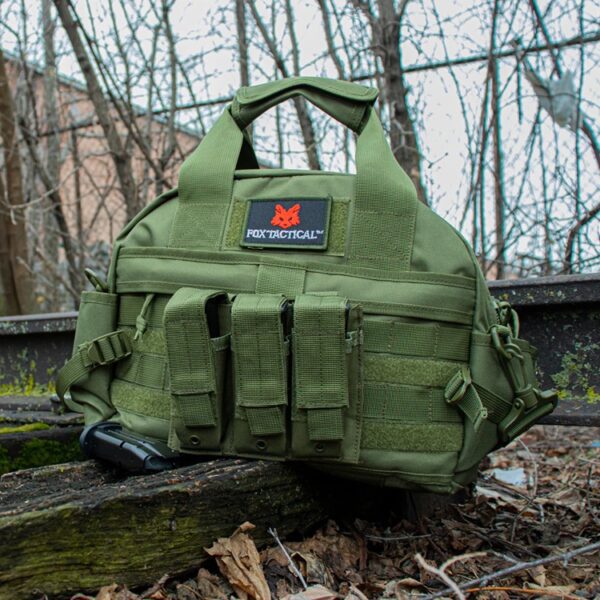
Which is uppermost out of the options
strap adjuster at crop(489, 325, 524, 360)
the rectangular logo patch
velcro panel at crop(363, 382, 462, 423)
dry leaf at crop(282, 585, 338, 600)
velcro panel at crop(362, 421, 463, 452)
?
the rectangular logo patch

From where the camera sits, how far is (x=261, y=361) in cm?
203

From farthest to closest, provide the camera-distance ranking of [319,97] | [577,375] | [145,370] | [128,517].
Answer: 1. [577,375]
2. [319,97]
3. [145,370]
4. [128,517]

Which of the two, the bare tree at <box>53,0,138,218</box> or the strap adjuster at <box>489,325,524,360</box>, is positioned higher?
the bare tree at <box>53,0,138,218</box>

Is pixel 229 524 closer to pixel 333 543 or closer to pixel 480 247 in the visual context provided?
pixel 333 543

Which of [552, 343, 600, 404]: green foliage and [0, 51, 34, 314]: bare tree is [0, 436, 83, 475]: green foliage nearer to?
[552, 343, 600, 404]: green foliage

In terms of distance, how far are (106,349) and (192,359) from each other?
0.48m

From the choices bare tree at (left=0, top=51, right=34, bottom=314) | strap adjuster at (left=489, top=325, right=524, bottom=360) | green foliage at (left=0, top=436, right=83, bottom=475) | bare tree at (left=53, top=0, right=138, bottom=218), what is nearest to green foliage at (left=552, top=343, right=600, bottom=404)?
strap adjuster at (left=489, top=325, right=524, bottom=360)

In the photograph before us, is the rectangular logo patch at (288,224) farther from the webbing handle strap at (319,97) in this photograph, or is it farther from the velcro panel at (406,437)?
the velcro panel at (406,437)

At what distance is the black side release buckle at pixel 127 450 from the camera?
2102mm

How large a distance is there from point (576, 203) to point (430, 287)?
2.46 m

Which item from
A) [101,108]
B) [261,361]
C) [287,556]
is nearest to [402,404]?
[261,361]

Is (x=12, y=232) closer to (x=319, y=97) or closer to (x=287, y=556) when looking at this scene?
(x=319, y=97)

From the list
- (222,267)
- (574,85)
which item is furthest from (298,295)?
(574,85)

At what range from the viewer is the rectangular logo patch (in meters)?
2.24
